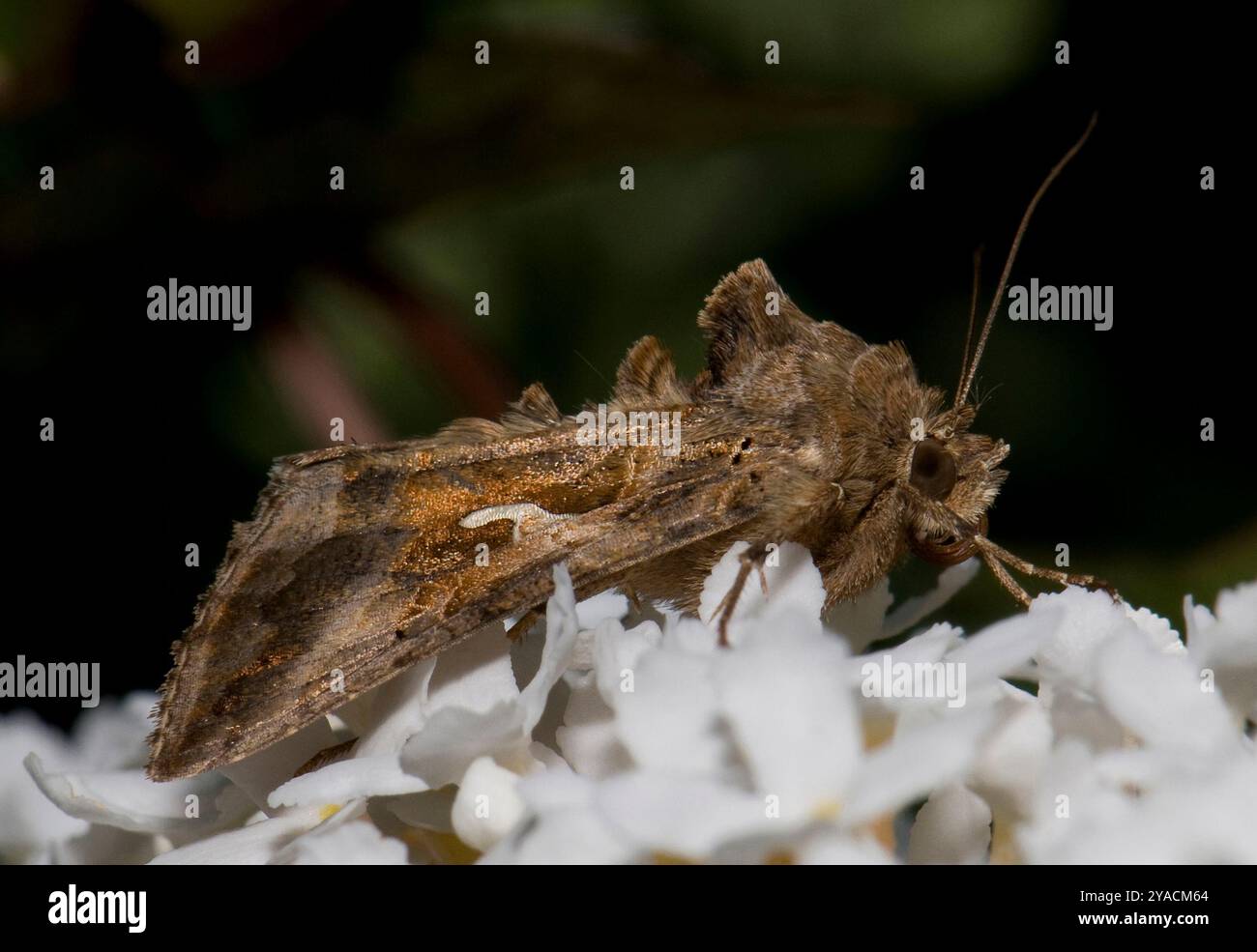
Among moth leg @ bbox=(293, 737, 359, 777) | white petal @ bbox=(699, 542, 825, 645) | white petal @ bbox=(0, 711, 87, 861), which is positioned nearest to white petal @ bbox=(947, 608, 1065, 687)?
white petal @ bbox=(699, 542, 825, 645)

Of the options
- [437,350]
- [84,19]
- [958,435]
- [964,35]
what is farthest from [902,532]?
[84,19]

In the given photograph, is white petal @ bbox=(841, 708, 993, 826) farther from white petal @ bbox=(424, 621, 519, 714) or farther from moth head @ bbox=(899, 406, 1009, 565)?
moth head @ bbox=(899, 406, 1009, 565)

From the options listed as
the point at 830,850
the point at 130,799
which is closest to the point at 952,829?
the point at 830,850

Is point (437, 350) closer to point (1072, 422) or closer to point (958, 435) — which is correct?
point (958, 435)

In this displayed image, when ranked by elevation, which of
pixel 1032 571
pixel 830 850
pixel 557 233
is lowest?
pixel 830 850

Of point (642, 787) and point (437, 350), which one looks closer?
point (642, 787)

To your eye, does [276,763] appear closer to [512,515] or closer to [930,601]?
[512,515]
